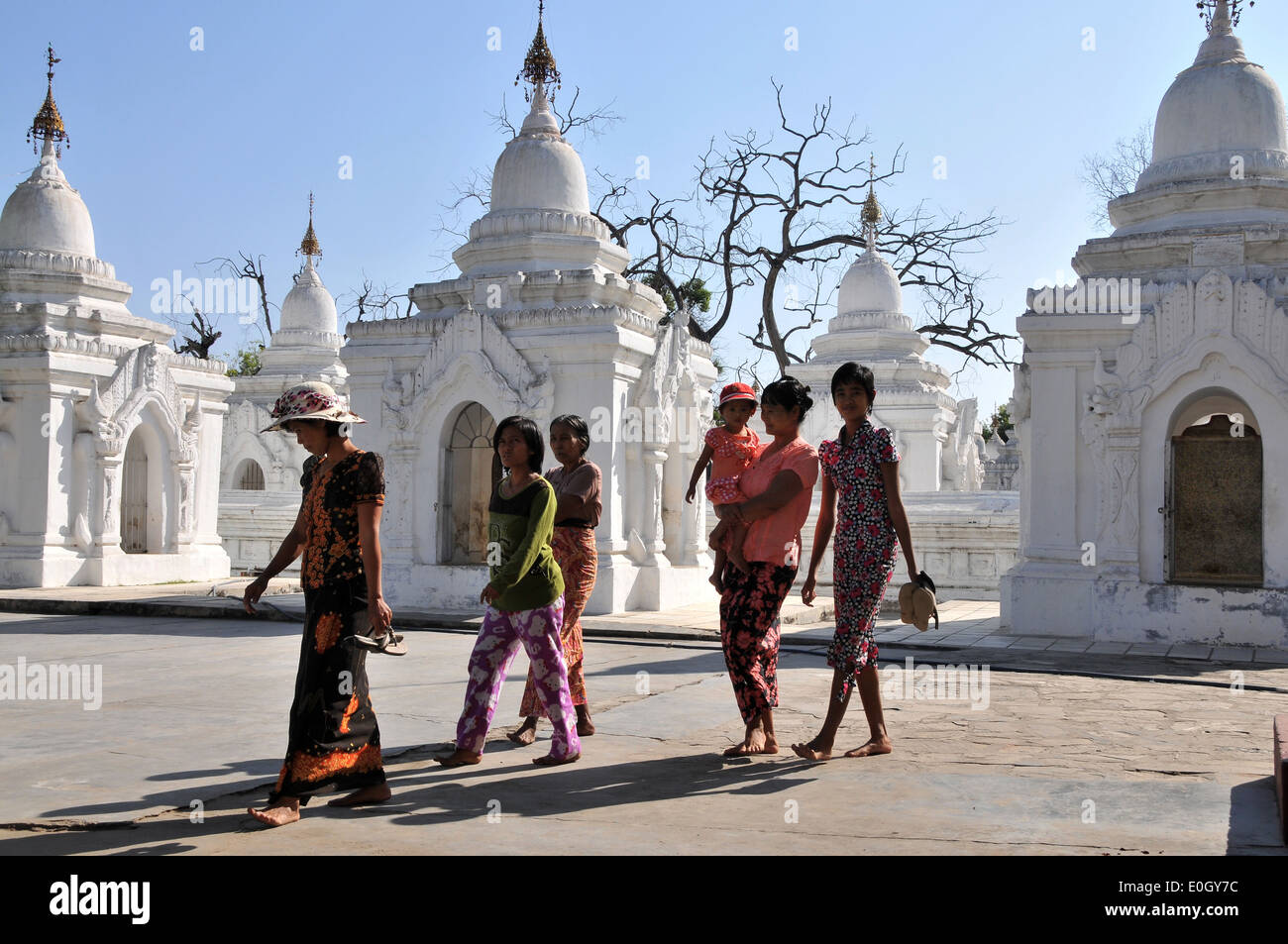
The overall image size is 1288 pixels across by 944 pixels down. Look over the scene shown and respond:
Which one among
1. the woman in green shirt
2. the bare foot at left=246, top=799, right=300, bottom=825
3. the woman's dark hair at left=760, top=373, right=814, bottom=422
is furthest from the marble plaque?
the bare foot at left=246, top=799, right=300, bottom=825

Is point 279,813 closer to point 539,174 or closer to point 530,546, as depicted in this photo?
point 530,546

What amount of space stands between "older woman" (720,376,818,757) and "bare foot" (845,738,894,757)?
35cm

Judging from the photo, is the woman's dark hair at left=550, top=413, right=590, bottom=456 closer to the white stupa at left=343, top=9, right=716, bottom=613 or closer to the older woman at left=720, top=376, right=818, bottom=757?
the older woman at left=720, top=376, right=818, bottom=757

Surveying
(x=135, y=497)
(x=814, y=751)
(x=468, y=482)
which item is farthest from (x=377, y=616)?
(x=135, y=497)

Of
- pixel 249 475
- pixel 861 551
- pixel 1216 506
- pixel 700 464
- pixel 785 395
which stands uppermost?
pixel 249 475

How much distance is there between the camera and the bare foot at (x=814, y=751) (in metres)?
5.44

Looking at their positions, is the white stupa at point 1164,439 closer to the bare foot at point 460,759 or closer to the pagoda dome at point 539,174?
the pagoda dome at point 539,174

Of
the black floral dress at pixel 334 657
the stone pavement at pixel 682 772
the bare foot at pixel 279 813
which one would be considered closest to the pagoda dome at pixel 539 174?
the stone pavement at pixel 682 772

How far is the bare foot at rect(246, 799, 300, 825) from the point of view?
13.8 feet

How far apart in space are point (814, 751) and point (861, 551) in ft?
2.94

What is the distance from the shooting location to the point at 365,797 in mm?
4539

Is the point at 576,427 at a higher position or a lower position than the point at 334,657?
higher
